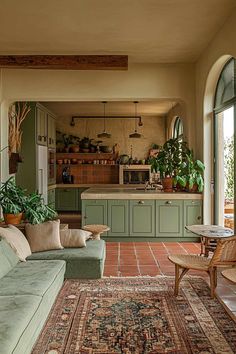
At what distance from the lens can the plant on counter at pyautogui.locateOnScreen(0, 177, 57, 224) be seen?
5.36 metres

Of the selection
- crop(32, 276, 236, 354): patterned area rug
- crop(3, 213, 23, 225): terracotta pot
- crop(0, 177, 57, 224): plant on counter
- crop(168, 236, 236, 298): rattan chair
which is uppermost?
crop(0, 177, 57, 224): plant on counter

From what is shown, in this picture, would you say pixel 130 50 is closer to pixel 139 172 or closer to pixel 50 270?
pixel 50 270

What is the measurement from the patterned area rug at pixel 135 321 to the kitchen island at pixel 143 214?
2531 millimetres

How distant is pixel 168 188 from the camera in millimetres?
7543

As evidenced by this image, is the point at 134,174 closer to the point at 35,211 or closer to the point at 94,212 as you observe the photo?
the point at 94,212

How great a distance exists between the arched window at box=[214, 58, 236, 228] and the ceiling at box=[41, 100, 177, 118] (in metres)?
3.24

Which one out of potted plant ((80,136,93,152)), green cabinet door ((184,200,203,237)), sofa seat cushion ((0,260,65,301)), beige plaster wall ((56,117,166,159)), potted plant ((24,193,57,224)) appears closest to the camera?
sofa seat cushion ((0,260,65,301))

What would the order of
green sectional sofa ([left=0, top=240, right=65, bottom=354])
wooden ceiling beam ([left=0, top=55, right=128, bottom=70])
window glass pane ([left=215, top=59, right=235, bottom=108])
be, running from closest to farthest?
green sectional sofa ([left=0, top=240, right=65, bottom=354]), window glass pane ([left=215, top=59, right=235, bottom=108]), wooden ceiling beam ([left=0, top=55, right=128, bottom=70])

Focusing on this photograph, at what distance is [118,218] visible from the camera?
7.17 m

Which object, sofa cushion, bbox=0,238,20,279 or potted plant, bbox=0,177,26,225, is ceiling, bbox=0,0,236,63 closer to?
potted plant, bbox=0,177,26,225

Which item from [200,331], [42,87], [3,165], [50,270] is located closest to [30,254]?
[50,270]

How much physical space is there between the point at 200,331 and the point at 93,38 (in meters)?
4.32

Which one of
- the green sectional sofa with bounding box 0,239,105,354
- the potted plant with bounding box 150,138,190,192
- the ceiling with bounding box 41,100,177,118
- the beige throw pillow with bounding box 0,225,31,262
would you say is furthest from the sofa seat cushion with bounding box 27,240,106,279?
the ceiling with bounding box 41,100,177,118

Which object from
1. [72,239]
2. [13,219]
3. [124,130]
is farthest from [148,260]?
[124,130]
